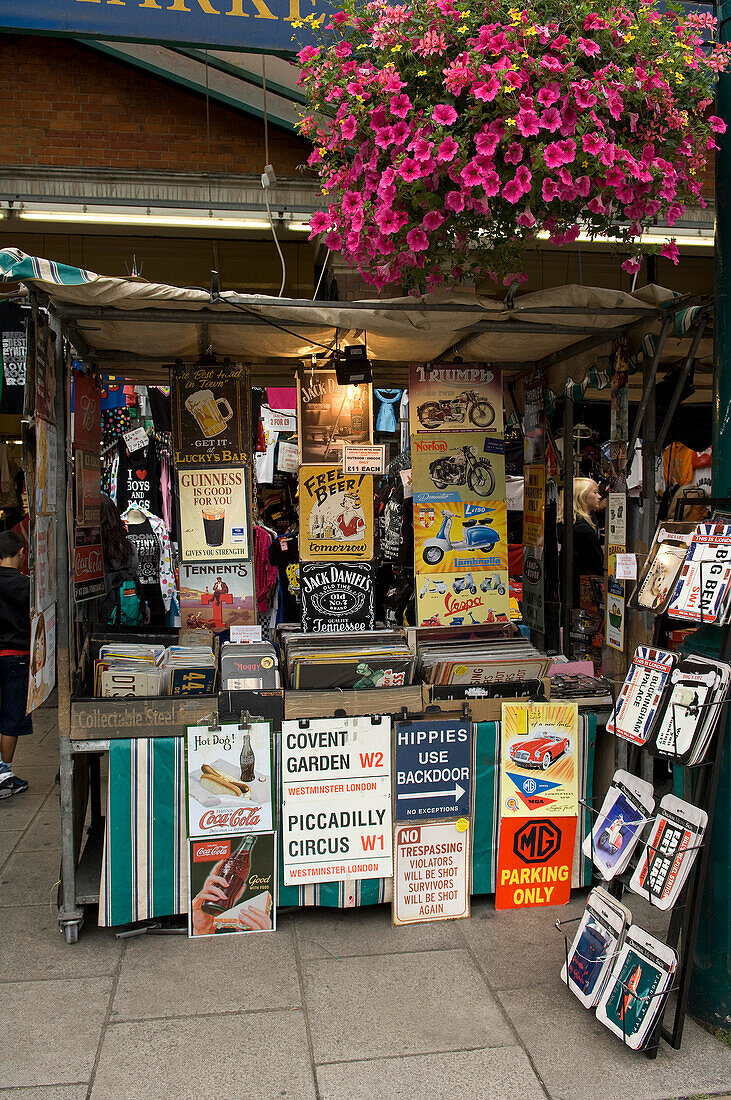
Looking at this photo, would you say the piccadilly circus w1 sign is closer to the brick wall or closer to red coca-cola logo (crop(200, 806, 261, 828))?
red coca-cola logo (crop(200, 806, 261, 828))

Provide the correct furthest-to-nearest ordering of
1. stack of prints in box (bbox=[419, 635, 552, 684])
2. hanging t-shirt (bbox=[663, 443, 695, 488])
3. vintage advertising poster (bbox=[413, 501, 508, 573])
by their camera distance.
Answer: hanging t-shirt (bbox=[663, 443, 695, 488]), vintage advertising poster (bbox=[413, 501, 508, 573]), stack of prints in box (bbox=[419, 635, 552, 684])

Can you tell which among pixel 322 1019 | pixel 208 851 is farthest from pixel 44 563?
pixel 322 1019

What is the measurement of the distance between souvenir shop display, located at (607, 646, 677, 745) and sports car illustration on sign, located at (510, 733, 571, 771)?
→ 87 cm

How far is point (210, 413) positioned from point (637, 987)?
3488 mm

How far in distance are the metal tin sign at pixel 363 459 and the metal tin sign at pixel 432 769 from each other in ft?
5.45

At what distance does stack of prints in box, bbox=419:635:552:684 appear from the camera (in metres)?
3.99

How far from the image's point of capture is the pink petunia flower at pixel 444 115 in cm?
275

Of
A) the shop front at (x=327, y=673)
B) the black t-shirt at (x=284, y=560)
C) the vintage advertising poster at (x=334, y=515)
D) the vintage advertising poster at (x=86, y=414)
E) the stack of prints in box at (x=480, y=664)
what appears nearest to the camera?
the shop front at (x=327, y=673)

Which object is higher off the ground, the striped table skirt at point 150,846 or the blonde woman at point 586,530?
the blonde woman at point 586,530

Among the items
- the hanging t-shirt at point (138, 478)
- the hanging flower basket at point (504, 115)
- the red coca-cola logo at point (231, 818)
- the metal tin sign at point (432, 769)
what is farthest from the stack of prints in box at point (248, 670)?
the hanging t-shirt at point (138, 478)

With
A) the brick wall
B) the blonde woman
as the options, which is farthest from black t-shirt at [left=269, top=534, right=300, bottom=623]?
the brick wall

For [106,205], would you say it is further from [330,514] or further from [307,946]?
[307,946]

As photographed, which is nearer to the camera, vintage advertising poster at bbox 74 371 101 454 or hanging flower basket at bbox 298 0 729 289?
hanging flower basket at bbox 298 0 729 289

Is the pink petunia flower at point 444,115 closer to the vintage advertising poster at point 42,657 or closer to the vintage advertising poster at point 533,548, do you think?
the vintage advertising poster at point 42,657
